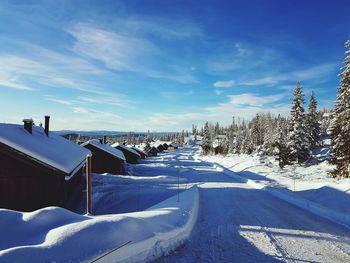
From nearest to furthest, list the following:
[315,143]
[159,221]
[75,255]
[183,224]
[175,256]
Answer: [75,255] → [175,256] → [159,221] → [183,224] → [315,143]

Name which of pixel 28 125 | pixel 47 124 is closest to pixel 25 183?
pixel 28 125

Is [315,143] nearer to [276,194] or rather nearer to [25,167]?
[276,194]

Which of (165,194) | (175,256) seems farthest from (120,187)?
(175,256)

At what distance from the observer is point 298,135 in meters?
46.0

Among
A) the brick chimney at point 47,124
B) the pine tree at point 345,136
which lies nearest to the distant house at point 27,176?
the brick chimney at point 47,124

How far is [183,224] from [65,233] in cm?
497

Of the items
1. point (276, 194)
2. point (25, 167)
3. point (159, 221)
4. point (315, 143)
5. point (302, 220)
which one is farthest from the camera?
point (315, 143)

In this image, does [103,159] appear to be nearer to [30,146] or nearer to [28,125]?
[28,125]

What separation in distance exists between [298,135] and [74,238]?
44.3 metres

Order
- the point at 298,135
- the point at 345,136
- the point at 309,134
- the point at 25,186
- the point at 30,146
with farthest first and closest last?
the point at 309,134 → the point at 298,135 → the point at 345,136 → the point at 30,146 → the point at 25,186

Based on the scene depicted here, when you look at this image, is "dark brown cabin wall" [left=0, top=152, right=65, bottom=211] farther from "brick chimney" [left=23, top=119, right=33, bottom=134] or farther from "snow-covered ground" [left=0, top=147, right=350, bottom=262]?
"snow-covered ground" [left=0, top=147, right=350, bottom=262]

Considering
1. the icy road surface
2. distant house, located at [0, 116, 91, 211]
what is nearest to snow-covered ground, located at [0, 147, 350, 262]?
the icy road surface

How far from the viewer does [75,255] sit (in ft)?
21.2

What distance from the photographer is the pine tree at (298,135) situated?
45969 mm
